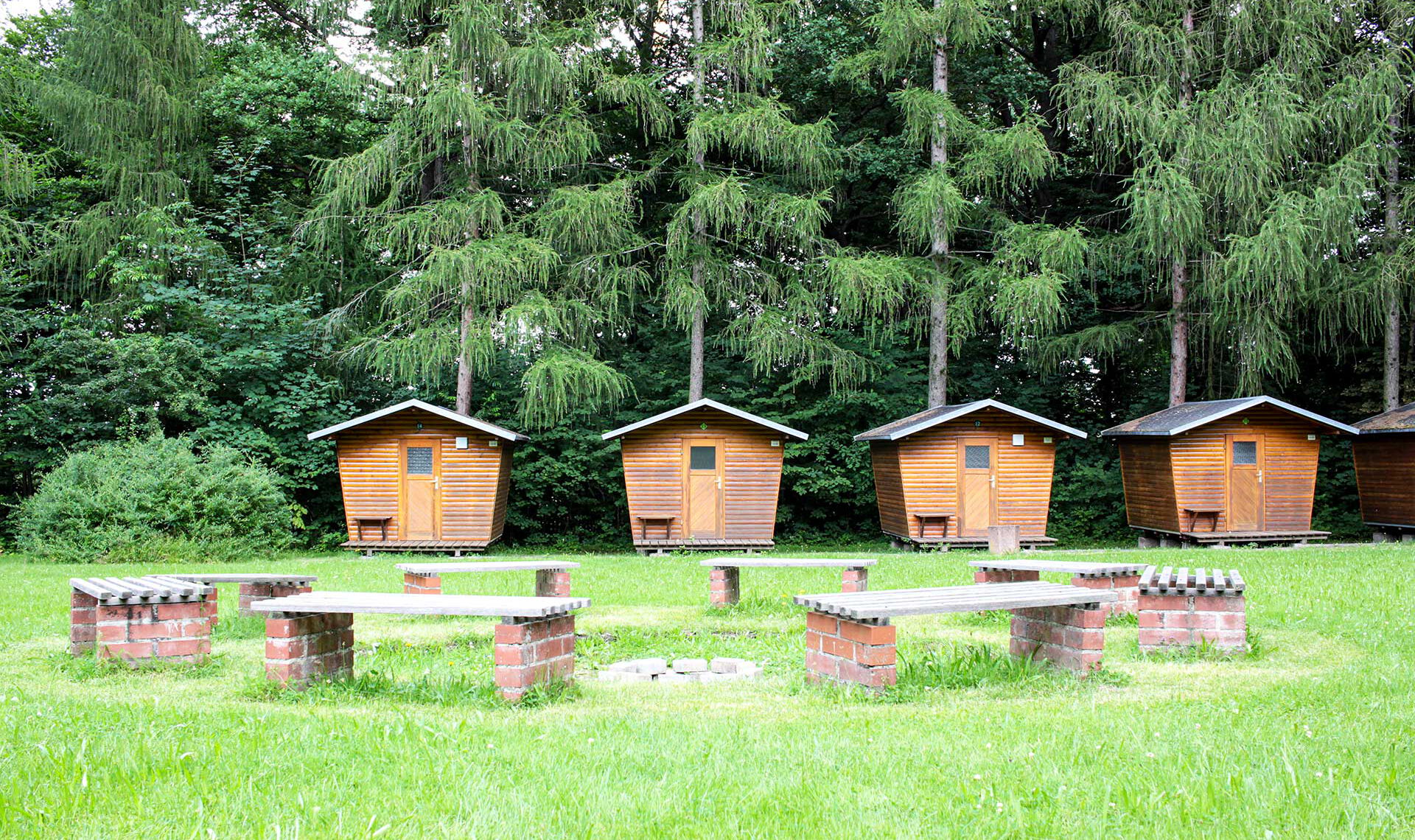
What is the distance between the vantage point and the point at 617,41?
24.9 meters

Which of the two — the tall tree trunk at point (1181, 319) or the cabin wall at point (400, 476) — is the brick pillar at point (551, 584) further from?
the tall tree trunk at point (1181, 319)

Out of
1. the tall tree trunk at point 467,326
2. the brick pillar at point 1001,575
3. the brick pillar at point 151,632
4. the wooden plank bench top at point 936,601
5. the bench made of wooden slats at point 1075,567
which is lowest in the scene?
the brick pillar at point 151,632

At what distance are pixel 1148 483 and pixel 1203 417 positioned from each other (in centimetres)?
209

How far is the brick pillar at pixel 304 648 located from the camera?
556cm

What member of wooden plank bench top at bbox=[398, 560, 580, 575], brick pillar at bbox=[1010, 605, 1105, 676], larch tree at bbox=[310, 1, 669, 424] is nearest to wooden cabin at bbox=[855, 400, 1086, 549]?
larch tree at bbox=[310, 1, 669, 424]

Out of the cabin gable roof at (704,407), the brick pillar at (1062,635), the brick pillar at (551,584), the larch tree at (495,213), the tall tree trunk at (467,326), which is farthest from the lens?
the tall tree trunk at (467,326)

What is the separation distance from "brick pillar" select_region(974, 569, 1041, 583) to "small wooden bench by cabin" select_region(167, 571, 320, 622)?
5.47m

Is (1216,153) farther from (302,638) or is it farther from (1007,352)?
(302,638)

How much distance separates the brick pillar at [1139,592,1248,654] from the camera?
6793 millimetres

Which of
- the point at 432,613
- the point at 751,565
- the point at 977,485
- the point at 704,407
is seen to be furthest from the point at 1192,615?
the point at 704,407

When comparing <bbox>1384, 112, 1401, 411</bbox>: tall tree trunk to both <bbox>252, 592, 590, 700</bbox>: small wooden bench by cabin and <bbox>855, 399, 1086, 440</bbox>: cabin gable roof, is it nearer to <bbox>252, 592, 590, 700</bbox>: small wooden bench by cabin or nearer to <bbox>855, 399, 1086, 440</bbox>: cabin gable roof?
<bbox>855, 399, 1086, 440</bbox>: cabin gable roof

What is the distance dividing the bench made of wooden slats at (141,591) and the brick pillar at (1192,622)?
6.28 meters

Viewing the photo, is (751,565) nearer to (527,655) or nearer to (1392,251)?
(527,655)

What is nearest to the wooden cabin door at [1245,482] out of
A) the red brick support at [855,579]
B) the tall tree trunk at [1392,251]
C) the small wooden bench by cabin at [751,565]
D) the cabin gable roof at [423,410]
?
the tall tree trunk at [1392,251]
